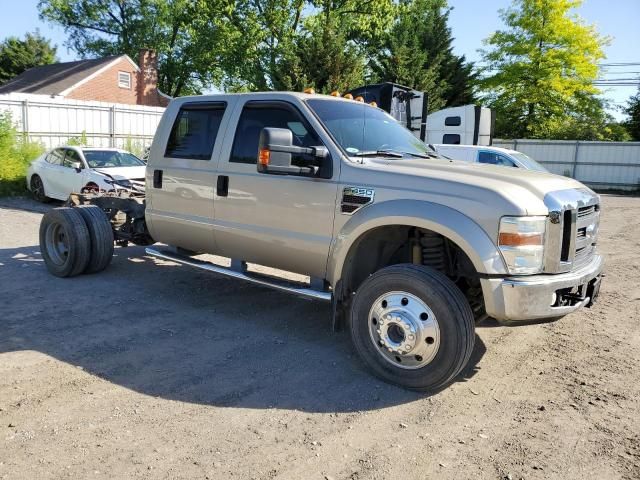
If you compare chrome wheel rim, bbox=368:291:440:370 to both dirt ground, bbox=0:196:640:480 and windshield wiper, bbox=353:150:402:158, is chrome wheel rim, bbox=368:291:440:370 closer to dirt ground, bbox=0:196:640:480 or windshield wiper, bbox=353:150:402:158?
dirt ground, bbox=0:196:640:480

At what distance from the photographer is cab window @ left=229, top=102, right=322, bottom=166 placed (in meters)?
4.86

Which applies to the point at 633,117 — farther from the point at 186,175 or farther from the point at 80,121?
the point at 186,175

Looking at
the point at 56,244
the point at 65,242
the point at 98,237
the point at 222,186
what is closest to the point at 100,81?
the point at 56,244

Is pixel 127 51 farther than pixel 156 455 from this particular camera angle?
Yes

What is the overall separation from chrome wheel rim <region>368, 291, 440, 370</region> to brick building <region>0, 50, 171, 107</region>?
118ft

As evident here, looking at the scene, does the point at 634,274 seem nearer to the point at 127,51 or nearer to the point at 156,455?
the point at 156,455

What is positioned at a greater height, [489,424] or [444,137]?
[444,137]

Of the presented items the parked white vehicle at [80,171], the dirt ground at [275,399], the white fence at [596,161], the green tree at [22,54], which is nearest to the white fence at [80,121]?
the parked white vehicle at [80,171]

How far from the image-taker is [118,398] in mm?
3799

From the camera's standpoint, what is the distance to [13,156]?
52.4 feet

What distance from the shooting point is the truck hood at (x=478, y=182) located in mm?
3771

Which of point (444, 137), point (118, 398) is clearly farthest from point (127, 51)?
point (118, 398)

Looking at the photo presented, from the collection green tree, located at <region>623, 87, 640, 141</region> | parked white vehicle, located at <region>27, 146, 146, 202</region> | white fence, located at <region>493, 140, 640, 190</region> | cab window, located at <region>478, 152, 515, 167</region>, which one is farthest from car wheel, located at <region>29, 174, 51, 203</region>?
green tree, located at <region>623, 87, 640, 141</region>

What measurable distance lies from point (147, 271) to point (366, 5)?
36.4 m
